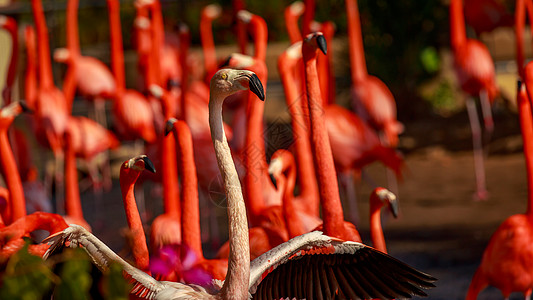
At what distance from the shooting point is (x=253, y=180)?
3029 millimetres

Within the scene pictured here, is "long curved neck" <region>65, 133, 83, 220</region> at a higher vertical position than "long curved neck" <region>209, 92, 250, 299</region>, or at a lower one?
lower

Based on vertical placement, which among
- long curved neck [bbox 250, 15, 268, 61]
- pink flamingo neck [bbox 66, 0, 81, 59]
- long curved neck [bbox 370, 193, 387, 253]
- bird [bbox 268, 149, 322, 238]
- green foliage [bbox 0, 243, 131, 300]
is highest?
pink flamingo neck [bbox 66, 0, 81, 59]

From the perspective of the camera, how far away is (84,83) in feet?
21.9

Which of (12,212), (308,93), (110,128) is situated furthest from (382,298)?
(110,128)

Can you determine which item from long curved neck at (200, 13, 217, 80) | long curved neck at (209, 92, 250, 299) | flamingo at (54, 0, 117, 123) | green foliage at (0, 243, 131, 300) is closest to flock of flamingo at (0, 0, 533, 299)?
long curved neck at (209, 92, 250, 299)

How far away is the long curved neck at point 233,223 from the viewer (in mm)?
1970

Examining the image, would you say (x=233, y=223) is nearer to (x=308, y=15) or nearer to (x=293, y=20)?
(x=308, y=15)

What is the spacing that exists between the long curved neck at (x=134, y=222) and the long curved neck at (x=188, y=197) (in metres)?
0.25

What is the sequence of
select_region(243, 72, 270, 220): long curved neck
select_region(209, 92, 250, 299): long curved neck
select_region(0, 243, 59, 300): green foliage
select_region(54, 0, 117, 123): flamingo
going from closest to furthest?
select_region(0, 243, 59, 300): green foliage → select_region(209, 92, 250, 299): long curved neck → select_region(243, 72, 270, 220): long curved neck → select_region(54, 0, 117, 123): flamingo

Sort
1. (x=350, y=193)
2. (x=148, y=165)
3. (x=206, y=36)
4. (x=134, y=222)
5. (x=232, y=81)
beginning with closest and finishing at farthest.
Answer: (x=232, y=81), (x=148, y=165), (x=134, y=222), (x=350, y=193), (x=206, y=36)

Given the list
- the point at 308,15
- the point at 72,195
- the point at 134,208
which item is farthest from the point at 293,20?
the point at 134,208

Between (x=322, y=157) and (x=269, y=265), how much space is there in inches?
23.6

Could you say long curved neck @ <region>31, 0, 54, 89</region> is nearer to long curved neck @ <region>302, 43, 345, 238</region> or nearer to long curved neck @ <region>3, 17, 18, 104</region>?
long curved neck @ <region>3, 17, 18, 104</region>

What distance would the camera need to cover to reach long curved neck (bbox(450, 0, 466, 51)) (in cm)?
599
